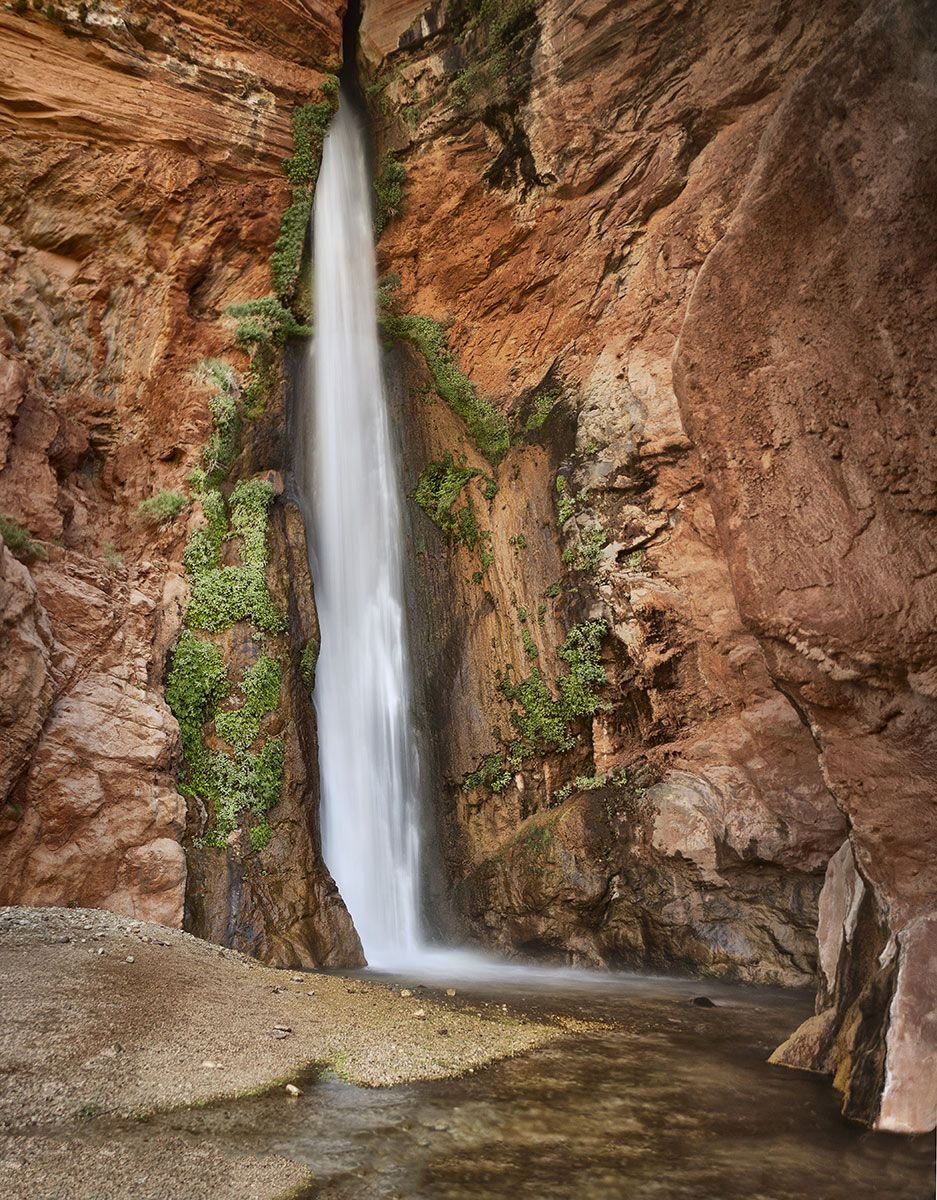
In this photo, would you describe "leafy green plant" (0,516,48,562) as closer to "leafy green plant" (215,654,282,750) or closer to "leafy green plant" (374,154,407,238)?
"leafy green plant" (215,654,282,750)

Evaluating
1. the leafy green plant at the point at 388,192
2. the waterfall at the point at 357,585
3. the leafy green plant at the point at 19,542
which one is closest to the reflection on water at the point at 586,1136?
the waterfall at the point at 357,585

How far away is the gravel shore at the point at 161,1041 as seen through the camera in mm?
3434

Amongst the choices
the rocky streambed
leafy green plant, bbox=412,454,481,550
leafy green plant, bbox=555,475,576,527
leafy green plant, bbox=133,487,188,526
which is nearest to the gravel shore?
the rocky streambed

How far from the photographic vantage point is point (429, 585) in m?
16.0

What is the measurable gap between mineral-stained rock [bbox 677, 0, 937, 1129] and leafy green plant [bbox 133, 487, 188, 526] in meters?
9.64

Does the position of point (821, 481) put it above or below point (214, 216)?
below

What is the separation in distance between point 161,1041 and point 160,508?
32.0ft

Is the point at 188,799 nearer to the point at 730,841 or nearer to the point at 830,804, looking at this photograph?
the point at 730,841

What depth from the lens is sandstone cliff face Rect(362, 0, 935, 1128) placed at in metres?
5.43

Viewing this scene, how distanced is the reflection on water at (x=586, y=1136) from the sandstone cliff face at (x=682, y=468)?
0.50 m

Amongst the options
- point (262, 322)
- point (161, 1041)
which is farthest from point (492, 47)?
point (161, 1041)

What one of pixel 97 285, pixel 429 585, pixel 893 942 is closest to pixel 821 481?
pixel 893 942

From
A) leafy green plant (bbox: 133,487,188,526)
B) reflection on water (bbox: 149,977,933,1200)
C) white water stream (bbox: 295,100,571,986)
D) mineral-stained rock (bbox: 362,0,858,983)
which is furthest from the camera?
white water stream (bbox: 295,100,571,986)

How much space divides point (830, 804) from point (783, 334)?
700 centimetres
